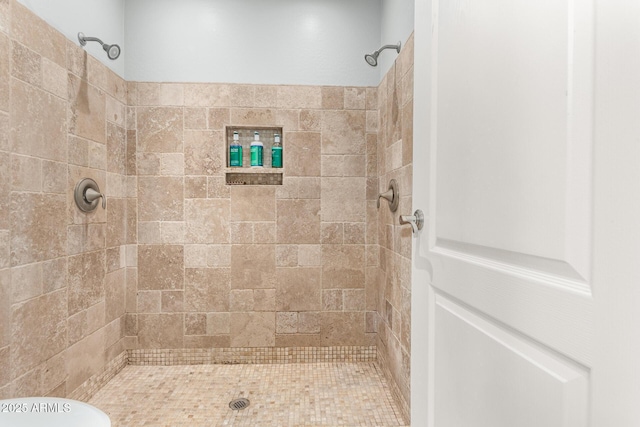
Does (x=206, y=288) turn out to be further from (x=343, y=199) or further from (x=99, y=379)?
(x=343, y=199)

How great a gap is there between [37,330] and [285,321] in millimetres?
1383

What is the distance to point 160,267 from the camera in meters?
2.57

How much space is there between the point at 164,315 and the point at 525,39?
8.41 ft

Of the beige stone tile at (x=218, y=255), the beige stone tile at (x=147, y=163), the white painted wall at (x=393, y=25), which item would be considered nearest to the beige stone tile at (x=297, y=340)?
the beige stone tile at (x=218, y=255)

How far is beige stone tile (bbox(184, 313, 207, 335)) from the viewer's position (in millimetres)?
2580

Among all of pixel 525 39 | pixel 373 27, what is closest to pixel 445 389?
pixel 525 39

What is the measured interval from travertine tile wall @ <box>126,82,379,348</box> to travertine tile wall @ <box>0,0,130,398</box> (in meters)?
0.22

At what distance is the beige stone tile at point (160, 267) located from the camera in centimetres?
256

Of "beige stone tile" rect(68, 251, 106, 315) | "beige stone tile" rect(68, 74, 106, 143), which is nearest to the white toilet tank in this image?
"beige stone tile" rect(68, 251, 106, 315)

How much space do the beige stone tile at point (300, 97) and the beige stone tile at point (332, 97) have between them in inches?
1.1

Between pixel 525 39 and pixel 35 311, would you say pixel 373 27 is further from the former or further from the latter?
pixel 35 311

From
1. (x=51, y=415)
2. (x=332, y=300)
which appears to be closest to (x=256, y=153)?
(x=332, y=300)

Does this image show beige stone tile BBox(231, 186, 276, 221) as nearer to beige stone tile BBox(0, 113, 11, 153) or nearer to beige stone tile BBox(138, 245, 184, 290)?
beige stone tile BBox(138, 245, 184, 290)

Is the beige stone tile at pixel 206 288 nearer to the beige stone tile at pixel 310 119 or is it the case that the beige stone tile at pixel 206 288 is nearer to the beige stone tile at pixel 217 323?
the beige stone tile at pixel 217 323
